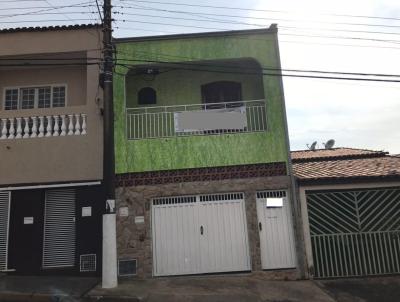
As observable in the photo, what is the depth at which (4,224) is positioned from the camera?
38.0ft

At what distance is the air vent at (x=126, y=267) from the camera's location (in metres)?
11.1

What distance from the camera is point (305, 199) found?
1141 centimetres

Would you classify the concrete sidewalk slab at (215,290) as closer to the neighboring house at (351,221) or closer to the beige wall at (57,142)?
the neighboring house at (351,221)

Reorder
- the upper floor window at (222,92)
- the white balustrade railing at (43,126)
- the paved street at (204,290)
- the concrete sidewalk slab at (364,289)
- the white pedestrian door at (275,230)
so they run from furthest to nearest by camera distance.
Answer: the upper floor window at (222,92) → the white balustrade railing at (43,126) → the white pedestrian door at (275,230) → the concrete sidewalk slab at (364,289) → the paved street at (204,290)

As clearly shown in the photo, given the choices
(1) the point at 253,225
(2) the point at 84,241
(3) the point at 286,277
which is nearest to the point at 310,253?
(3) the point at 286,277

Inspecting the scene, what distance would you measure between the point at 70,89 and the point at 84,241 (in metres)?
4.62

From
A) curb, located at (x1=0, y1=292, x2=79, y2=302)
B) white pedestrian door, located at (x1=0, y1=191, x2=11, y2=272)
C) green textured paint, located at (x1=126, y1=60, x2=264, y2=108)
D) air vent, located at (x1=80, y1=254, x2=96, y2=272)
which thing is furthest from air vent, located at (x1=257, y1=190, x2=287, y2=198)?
white pedestrian door, located at (x1=0, y1=191, x2=11, y2=272)

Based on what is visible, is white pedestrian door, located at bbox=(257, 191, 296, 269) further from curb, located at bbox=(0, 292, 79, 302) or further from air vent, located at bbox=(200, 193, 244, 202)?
curb, located at bbox=(0, 292, 79, 302)

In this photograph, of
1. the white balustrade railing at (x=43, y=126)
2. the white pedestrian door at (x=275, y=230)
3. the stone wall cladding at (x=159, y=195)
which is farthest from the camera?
the white balustrade railing at (x=43, y=126)

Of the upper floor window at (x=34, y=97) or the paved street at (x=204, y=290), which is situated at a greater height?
the upper floor window at (x=34, y=97)

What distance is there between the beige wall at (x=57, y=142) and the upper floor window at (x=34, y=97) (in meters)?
0.97

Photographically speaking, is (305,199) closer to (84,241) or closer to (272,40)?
(272,40)

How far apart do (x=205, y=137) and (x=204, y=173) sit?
3.25ft

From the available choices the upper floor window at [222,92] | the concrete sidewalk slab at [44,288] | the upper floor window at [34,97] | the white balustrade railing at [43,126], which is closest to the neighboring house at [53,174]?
the white balustrade railing at [43,126]
